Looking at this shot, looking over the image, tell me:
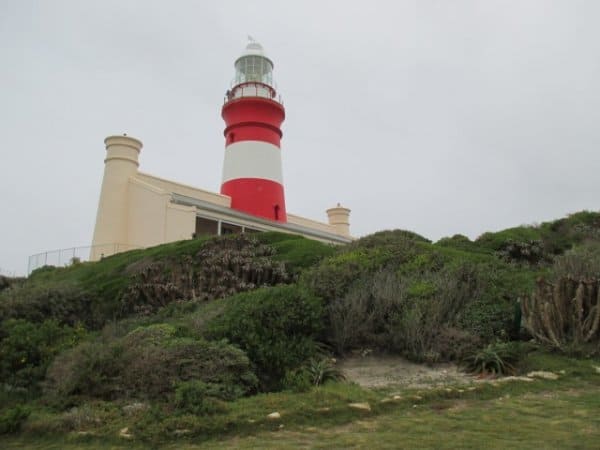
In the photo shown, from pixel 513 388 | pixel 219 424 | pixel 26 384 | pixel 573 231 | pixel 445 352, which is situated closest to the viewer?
pixel 219 424

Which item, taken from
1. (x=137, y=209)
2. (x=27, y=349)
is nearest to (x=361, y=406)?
(x=27, y=349)

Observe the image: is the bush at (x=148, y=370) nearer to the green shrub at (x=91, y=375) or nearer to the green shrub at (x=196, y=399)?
the green shrub at (x=91, y=375)

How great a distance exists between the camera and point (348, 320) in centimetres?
1070

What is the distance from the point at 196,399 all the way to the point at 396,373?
3908 mm

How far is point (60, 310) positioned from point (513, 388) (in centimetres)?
1094

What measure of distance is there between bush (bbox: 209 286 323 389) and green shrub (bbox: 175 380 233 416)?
1.43 metres

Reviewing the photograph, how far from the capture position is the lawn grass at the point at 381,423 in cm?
562

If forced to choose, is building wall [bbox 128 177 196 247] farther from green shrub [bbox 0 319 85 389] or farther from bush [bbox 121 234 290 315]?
green shrub [bbox 0 319 85 389]

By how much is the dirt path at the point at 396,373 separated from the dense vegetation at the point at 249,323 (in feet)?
0.88

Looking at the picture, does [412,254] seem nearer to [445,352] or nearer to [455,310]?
[455,310]

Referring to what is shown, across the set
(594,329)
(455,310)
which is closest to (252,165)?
(455,310)

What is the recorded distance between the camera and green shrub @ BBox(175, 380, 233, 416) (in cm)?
688

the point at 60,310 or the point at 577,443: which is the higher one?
the point at 60,310

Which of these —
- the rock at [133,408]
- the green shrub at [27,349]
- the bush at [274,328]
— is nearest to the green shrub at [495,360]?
the bush at [274,328]
